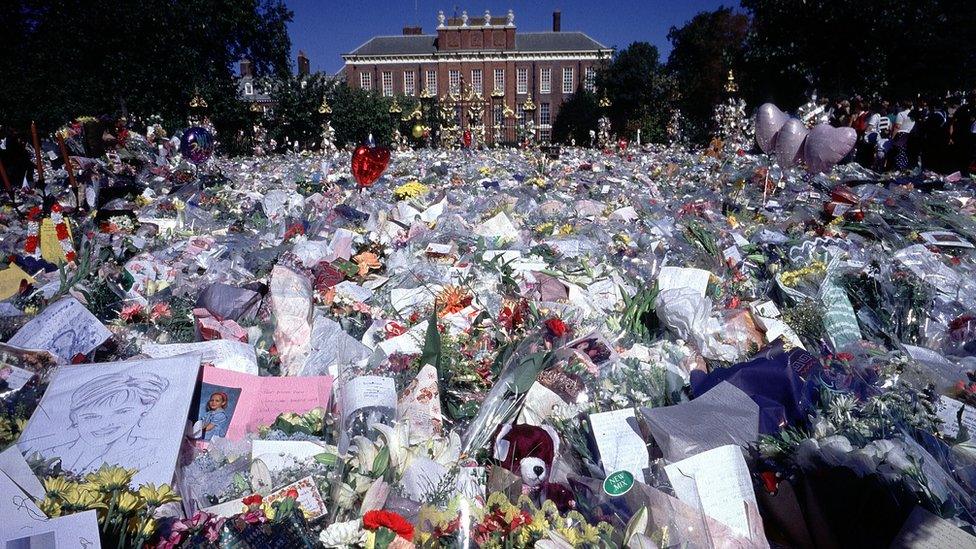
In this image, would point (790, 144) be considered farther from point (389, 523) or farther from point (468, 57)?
point (468, 57)

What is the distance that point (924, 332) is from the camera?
318 centimetres

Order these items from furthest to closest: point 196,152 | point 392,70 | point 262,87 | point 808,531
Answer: point 392,70
point 262,87
point 196,152
point 808,531

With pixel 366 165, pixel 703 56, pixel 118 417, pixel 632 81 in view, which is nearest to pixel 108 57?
pixel 366 165

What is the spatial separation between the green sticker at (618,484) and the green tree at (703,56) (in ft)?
107

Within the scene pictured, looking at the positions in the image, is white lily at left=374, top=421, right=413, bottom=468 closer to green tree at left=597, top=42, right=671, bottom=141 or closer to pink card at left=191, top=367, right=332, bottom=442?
pink card at left=191, top=367, right=332, bottom=442

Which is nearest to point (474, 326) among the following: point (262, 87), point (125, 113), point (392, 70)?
point (125, 113)

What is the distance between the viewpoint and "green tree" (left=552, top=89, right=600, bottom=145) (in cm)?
3844

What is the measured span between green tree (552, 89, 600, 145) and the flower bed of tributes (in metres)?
32.6

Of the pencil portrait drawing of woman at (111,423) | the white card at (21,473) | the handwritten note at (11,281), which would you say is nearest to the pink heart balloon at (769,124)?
the pencil portrait drawing of woman at (111,423)

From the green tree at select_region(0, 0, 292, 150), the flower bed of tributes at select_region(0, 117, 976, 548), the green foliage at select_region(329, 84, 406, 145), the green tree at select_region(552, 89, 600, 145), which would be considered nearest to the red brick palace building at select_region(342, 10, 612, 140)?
the green tree at select_region(552, 89, 600, 145)

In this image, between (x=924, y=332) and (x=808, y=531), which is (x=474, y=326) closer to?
(x=808, y=531)

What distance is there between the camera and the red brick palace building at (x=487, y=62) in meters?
49.2

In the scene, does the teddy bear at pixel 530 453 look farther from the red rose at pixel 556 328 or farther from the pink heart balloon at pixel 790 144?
the pink heart balloon at pixel 790 144

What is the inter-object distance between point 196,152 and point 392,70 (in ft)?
147
